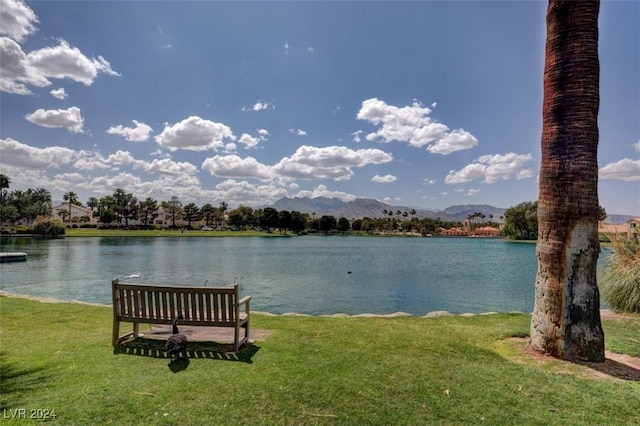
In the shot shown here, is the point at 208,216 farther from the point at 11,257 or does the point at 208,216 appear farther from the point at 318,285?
the point at 318,285

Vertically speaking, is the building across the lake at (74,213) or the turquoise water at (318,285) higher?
the building across the lake at (74,213)

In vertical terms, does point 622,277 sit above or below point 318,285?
above

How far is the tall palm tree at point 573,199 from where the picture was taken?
5176 millimetres

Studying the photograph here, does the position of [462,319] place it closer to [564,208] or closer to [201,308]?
[564,208]

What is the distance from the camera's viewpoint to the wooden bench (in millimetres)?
5492

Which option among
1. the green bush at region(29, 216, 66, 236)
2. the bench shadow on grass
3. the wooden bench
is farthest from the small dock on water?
the green bush at region(29, 216, 66, 236)

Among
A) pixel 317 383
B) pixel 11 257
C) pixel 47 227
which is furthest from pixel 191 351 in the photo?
pixel 47 227

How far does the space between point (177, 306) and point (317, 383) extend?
2638 millimetres

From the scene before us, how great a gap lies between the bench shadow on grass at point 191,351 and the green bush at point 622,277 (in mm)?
9131

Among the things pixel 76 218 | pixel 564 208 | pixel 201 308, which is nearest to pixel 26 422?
pixel 201 308

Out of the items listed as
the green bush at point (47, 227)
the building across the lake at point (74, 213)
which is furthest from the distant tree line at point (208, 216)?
the green bush at point (47, 227)

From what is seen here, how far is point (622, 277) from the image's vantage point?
29.1 feet

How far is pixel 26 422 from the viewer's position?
11.1 ft

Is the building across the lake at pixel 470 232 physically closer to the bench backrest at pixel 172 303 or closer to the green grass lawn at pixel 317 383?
the green grass lawn at pixel 317 383
